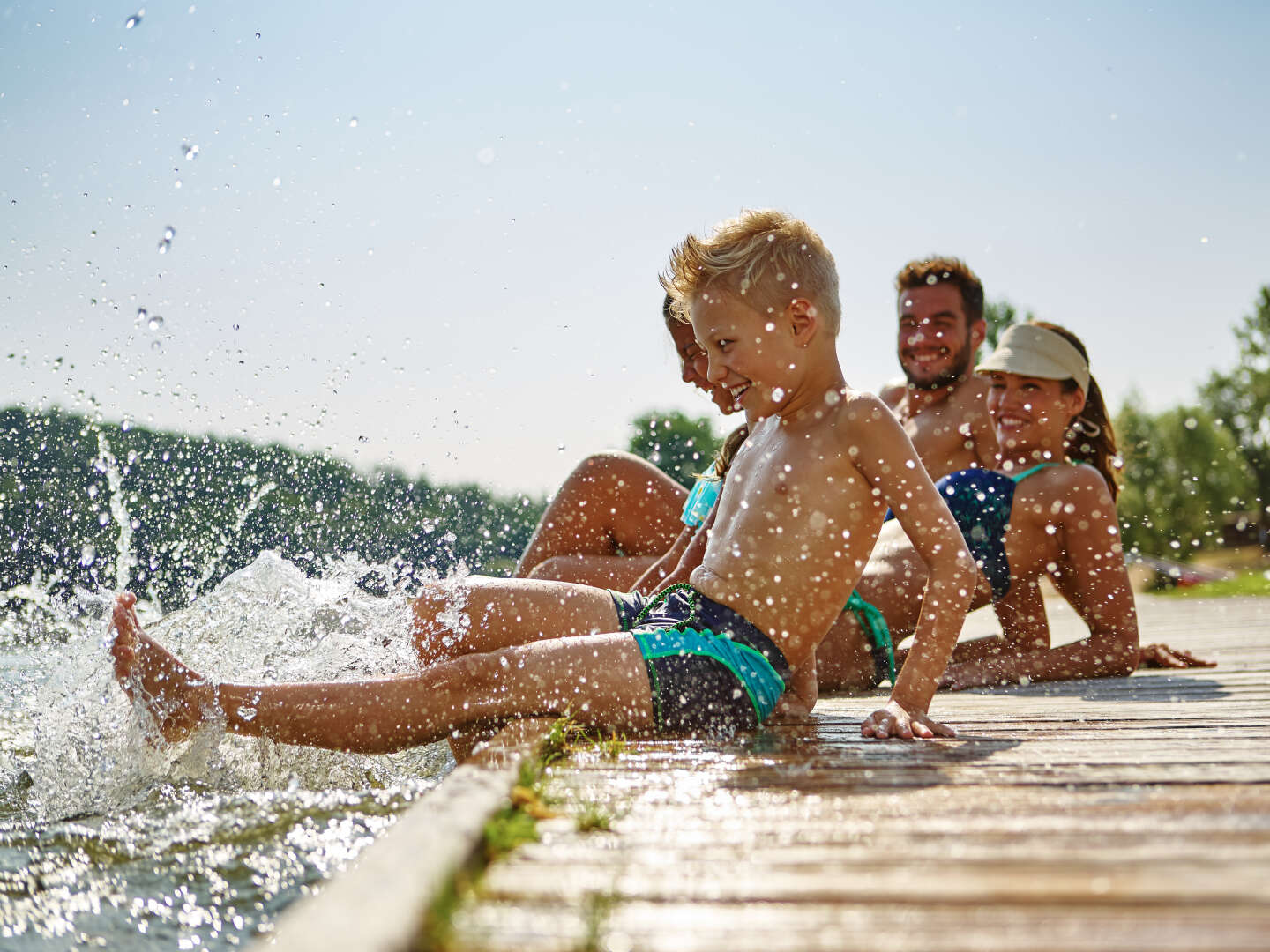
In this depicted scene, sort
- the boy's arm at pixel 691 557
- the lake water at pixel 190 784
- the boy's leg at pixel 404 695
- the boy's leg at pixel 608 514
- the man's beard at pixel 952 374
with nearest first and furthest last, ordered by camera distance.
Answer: the lake water at pixel 190 784 → the boy's leg at pixel 404 695 → the boy's arm at pixel 691 557 → the boy's leg at pixel 608 514 → the man's beard at pixel 952 374

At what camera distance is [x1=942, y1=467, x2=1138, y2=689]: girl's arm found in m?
4.20

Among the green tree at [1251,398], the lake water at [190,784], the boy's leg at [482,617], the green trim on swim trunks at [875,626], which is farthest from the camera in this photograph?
the green tree at [1251,398]

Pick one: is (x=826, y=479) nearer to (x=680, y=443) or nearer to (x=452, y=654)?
(x=452, y=654)

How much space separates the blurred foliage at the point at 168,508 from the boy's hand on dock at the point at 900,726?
2.91m

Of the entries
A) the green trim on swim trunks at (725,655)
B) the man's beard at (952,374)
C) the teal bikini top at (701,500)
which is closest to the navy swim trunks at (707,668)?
the green trim on swim trunks at (725,655)

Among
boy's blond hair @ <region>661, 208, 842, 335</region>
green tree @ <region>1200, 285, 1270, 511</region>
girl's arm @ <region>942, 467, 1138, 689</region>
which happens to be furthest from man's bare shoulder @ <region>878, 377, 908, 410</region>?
green tree @ <region>1200, 285, 1270, 511</region>

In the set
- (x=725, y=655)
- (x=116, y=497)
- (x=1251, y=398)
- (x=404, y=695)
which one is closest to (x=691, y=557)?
(x=725, y=655)

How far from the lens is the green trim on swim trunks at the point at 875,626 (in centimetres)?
390

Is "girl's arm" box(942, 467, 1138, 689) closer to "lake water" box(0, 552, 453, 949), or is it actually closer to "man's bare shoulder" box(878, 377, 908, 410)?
"man's bare shoulder" box(878, 377, 908, 410)

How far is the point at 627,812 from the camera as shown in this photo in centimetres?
180

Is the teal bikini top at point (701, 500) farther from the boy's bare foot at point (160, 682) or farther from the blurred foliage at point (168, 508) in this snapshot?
the boy's bare foot at point (160, 682)

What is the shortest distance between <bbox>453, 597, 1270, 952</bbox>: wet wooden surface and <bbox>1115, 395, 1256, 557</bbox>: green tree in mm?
37919

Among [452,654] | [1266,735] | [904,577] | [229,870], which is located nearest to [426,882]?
[229,870]

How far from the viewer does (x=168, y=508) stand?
5.52 metres
